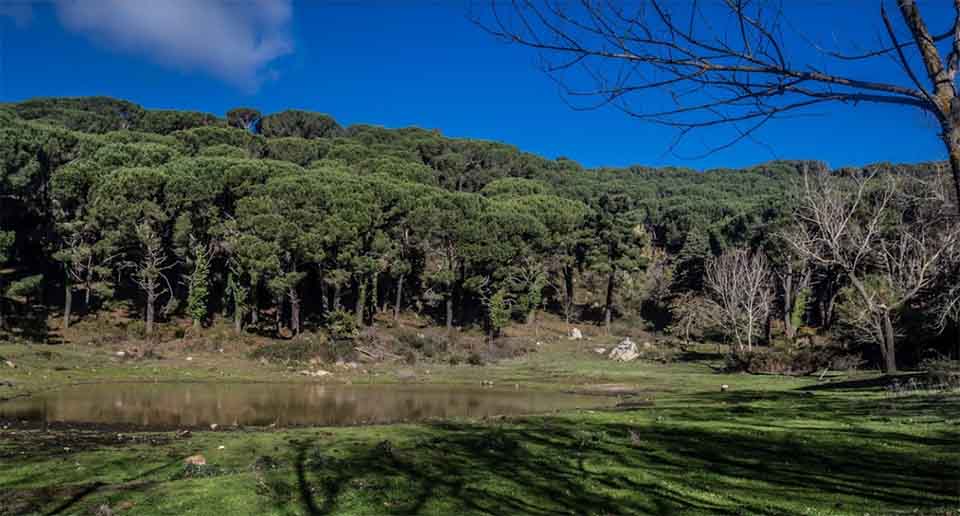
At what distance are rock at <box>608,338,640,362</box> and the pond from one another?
66.4ft

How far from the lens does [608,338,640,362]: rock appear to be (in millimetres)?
57234

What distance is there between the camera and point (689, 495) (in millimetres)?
11070

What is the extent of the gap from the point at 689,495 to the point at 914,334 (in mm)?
37025

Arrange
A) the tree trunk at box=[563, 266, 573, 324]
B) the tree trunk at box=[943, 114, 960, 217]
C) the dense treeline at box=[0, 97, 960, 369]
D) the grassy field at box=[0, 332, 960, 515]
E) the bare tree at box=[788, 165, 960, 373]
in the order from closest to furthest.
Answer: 1. the tree trunk at box=[943, 114, 960, 217]
2. the grassy field at box=[0, 332, 960, 515]
3. the bare tree at box=[788, 165, 960, 373]
4. the dense treeline at box=[0, 97, 960, 369]
5. the tree trunk at box=[563, 266, 573, 324]

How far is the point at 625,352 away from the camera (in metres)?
57.7

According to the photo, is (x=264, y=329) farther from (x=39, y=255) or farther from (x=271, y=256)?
(x=39, y=255)

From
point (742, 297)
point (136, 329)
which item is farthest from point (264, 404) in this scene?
point (742, 297)

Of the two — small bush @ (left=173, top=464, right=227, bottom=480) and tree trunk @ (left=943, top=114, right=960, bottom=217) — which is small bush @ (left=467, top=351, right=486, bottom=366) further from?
tree trunk @ (left=943, top=114, right=960, bottom=217)

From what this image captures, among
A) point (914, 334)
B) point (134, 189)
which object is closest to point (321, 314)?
point (134, 189)

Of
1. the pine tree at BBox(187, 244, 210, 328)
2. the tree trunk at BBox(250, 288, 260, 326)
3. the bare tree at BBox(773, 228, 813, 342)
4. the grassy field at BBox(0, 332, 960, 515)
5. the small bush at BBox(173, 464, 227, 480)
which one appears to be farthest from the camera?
the bare tree at BBox(773, 228, 813, 342)

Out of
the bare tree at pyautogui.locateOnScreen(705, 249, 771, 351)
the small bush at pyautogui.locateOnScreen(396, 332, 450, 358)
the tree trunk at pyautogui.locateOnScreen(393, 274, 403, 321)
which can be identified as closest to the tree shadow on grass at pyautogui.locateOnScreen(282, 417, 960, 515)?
the bare tree at pyautogui.locateOnScreen(705, 249, 771, 351)

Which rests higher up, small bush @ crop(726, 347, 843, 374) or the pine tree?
the pine tree

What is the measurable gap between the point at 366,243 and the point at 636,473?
49560mm

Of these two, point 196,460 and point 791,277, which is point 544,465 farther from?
point 791,277
